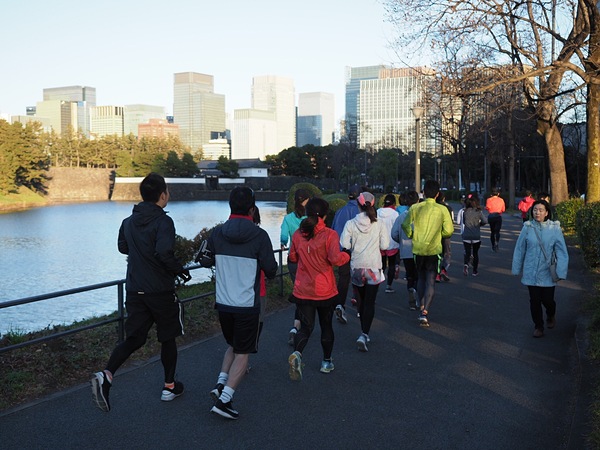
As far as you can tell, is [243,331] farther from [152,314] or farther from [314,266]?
[314,266]

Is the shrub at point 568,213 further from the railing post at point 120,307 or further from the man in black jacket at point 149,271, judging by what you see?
the man in black jacket at point 149,271

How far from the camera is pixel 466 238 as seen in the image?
12430mm

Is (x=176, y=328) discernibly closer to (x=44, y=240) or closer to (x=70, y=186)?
(x=44, y=240)

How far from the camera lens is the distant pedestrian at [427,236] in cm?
782

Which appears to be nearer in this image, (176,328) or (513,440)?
(513,440)

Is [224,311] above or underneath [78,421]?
above

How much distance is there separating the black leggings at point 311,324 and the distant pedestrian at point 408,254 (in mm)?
3561

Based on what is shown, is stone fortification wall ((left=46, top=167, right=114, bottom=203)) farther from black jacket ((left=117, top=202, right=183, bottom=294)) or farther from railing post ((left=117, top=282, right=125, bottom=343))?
black jacket ((left=117, top=202, right=183, bottom=294))

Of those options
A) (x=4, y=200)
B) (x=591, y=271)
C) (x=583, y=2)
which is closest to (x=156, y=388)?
(x=591, y=271)

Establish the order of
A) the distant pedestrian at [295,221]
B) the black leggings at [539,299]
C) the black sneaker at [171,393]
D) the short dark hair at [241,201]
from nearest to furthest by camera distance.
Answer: the short dark hair at [241,201], the black sneaker at [171,393], the distant pedestrian at [295,221], the black leggings at [539,299]

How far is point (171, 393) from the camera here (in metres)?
5.05

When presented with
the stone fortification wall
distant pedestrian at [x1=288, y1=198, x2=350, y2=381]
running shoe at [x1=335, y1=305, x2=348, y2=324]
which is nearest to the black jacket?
distant pedestrian at [x1=288, y1=198, x2=350, y2=381]

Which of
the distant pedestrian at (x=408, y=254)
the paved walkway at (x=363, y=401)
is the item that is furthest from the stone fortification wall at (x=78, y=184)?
the paved walkway at (x=363, y=401)

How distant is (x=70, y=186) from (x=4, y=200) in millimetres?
31362
